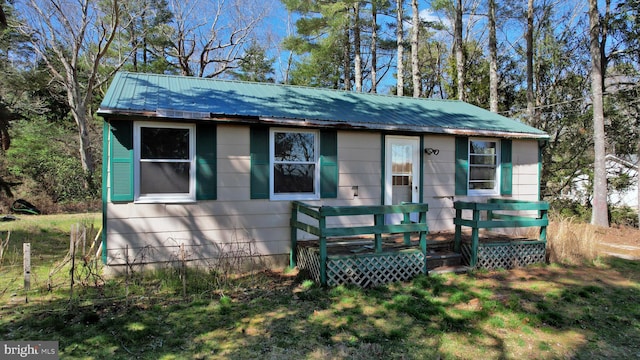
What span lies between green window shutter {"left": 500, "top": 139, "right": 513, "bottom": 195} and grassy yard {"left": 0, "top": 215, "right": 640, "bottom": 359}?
2630 mm

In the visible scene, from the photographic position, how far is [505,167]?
8.30 m

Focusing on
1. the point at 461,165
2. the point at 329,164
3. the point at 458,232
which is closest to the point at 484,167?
the point at 461,165

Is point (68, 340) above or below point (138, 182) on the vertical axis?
below

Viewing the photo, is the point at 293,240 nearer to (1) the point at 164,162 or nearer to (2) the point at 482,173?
(1) the point at 164,162

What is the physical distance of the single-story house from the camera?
224 inches

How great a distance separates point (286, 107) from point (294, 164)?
47.1 inches

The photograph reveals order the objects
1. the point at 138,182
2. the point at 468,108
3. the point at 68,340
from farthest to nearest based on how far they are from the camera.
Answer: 1. the point at 468,108
2. the point at 138,182
3. the point at 68,340

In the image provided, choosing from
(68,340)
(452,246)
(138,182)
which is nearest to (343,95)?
(452,246)

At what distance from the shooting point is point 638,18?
43.5 feet

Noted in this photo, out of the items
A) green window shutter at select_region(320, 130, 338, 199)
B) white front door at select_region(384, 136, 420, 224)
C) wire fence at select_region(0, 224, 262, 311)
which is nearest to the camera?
wire fence at select_region(0, 224, 262, 311)

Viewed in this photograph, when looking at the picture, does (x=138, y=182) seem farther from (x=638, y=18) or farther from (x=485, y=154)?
(x=638, y=18)

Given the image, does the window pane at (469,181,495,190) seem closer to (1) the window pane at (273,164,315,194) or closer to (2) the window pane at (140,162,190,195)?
(1) the window pane at (273,164,315,194)

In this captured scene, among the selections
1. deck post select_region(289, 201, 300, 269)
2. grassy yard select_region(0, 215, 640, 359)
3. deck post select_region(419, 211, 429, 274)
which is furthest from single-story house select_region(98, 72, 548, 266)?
deck post select_region(419, 211, 429, 274)

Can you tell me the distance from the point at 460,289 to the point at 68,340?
15.8ft
